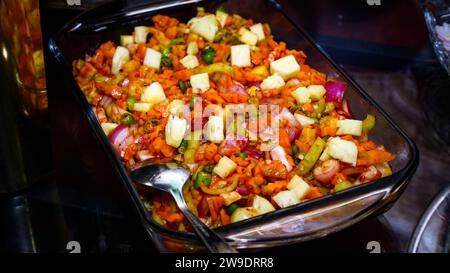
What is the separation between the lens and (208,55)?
5.15ft

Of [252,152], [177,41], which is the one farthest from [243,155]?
[177,41]

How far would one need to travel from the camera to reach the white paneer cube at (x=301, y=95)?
1.46m

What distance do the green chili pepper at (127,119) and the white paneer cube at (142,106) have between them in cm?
3

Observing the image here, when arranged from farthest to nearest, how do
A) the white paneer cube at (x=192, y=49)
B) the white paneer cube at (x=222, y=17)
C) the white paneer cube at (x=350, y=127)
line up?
the white paneer cube at (x=222, y=17) < the white paneer cube at (x=192, y=49) < the white paneer cube at (x=350, y=127)

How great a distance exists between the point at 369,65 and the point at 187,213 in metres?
0.87

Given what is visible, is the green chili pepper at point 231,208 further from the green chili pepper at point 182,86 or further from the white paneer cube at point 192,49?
the white paneer cube at point 192,49

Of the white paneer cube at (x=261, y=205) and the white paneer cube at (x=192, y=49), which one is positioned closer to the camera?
the white paneer cube at (x=261, y=205)

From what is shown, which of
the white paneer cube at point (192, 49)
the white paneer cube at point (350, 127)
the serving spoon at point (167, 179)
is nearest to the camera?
the serving spoon at point (167, 179)

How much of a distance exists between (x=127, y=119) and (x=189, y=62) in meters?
0.27

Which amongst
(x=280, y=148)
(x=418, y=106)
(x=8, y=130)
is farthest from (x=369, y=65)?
(x=8, y=130)

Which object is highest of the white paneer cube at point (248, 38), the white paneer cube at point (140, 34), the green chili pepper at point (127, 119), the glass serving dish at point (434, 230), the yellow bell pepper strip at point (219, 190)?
the white paneer cube at point (140, 34)

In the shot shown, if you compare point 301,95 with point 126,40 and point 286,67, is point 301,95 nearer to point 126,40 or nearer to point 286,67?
point 286,67

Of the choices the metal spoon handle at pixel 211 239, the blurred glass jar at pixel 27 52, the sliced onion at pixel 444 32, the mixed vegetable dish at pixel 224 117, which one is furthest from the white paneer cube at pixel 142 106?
the sliced onion at pixel 444 32
